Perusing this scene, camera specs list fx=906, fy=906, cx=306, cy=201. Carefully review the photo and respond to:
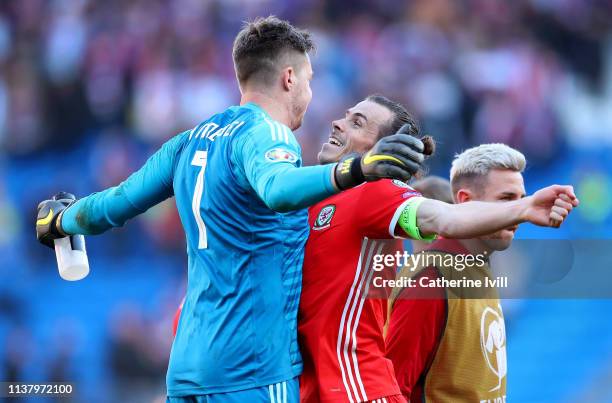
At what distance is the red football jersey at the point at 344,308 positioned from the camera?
3582 mm

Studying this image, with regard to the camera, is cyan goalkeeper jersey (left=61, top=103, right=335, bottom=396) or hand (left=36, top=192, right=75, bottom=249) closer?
cyan goalkeeper jersey (left=61, top=103, right=335, bottom=396)

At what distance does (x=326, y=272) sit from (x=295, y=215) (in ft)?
1.06

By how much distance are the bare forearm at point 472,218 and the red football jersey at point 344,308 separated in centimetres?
56

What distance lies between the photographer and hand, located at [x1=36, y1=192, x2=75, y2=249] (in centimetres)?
396

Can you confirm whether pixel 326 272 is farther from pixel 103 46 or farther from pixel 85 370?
pixel 103 46

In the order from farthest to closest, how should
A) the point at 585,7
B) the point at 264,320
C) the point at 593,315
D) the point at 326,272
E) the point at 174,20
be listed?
1. the point at 174,20
2. the point at 585,7
3. the point at 593,315
4. the point at 326,272
5. the point at 264,320

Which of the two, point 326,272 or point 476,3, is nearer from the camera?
point 326,272

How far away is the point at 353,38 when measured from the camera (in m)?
10.1

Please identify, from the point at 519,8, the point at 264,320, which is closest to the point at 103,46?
the point at 519,8

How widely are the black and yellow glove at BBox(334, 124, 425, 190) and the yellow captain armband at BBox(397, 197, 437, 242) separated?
45 centimetres

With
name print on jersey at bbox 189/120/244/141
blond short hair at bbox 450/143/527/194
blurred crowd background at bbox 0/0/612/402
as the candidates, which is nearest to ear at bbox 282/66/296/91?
name print on jersey at bbox 189/120/244/141

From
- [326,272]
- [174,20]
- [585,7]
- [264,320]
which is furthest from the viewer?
[174,20]

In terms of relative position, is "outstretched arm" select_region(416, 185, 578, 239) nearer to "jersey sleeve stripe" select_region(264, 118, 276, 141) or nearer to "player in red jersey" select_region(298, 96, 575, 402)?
"player in red jersey" select_region(298, 96, 575, 402)

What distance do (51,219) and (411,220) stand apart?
66.7 inches
